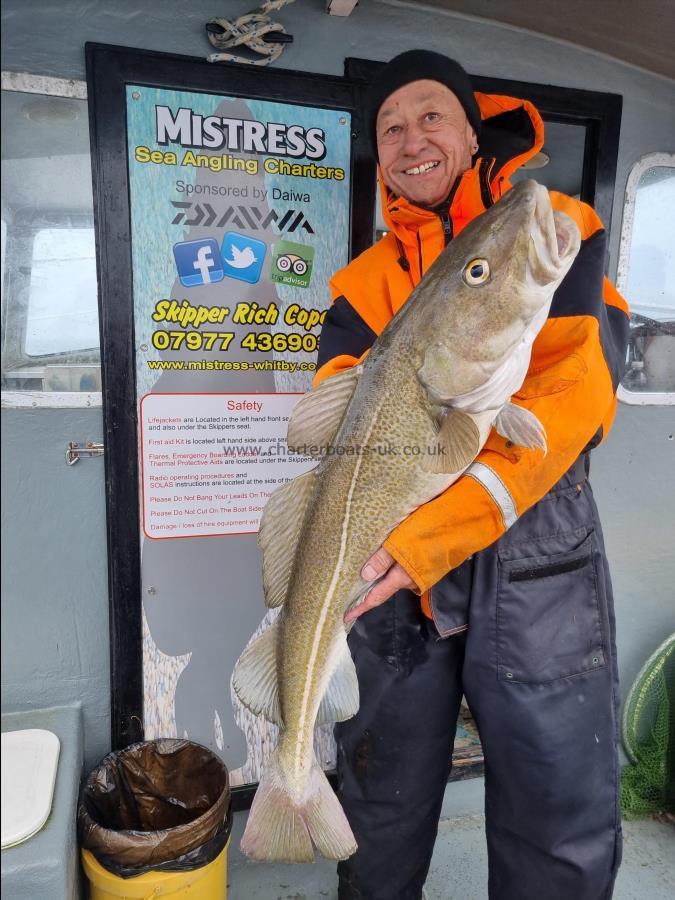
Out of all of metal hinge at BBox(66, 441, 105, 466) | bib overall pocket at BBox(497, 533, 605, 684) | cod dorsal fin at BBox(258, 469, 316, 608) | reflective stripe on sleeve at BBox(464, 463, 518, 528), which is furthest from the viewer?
metal hinge at BBox(66, 441, 105, 466)

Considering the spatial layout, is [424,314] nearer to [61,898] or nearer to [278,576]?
[278,576]

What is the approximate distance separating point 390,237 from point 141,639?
1935mm

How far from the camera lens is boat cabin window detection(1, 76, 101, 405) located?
2260 mm

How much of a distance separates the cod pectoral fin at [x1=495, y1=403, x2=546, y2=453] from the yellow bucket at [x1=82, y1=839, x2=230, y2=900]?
191 centimetres

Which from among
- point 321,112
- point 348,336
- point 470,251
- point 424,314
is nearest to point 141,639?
point 348,336

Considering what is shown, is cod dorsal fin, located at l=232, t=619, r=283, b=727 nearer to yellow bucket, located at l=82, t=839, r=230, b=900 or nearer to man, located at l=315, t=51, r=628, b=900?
man, located at l=315, t=51, r=628, b=900

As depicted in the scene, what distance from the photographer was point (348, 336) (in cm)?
215

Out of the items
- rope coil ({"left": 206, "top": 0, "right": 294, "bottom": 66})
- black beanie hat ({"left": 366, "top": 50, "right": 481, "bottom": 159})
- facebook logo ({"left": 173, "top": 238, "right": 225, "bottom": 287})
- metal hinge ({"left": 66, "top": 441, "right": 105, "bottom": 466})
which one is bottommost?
metal hinge ({"left": 66, "top": 441, "right": 105, "bottom": 466})

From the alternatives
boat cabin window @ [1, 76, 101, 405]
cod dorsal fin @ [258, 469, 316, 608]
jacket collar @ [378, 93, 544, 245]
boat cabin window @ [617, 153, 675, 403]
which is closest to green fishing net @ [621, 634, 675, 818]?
boat cabin window @ [617, 153, 675, 403]

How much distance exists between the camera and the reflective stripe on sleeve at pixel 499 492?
1624mm

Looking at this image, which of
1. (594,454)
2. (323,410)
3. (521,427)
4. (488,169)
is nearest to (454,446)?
(521,427)

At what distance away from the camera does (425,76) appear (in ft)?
6.82

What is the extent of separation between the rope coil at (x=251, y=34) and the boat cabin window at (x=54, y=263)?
22.4 inches

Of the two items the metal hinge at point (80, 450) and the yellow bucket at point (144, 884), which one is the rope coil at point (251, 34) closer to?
the metal hinge at point (80, 450)
